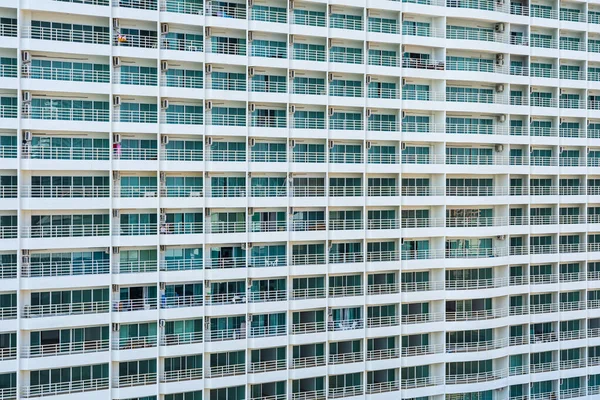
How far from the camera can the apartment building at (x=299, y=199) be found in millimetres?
25703

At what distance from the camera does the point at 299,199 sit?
95.0 feet

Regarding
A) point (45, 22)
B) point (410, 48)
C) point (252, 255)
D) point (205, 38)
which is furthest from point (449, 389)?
point (45, 22)

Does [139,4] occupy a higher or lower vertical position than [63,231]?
higher

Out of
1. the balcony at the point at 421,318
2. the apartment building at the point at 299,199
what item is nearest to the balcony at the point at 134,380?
the apartment building at the point at 299,199

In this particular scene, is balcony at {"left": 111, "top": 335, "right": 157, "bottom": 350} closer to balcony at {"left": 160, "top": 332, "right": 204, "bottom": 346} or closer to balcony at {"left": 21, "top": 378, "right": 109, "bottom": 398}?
balcony at {"left": 160, "top": 332, "right": 204, "bottom": 346}

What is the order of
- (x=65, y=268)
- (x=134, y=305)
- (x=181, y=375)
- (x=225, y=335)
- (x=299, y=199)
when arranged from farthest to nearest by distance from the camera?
(x=299, y=199) → (x=225, y=335) → (x=181, y=375) → (x=134, y=305) → (x=65, y=268)

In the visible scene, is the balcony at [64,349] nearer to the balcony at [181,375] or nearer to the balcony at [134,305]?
the balcony at [134,305]

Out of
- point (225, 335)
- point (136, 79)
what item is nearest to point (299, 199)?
point (225, 335)

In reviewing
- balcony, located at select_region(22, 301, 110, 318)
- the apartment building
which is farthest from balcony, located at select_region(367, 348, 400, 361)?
balcony, located at select_region(22, 301, 110, 318)

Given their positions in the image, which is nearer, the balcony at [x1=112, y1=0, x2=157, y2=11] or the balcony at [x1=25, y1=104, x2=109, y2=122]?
the balcony at [x1=25, y1=104, x2=109, y2=122]

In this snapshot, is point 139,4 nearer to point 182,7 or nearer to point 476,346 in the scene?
point 182,7

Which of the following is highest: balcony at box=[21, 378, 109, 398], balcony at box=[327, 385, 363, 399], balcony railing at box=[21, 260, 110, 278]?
balcony railing at box=[21, 260, 110, 278]

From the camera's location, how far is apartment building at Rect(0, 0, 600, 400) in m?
25.7

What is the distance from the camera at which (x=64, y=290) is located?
25812 mm
